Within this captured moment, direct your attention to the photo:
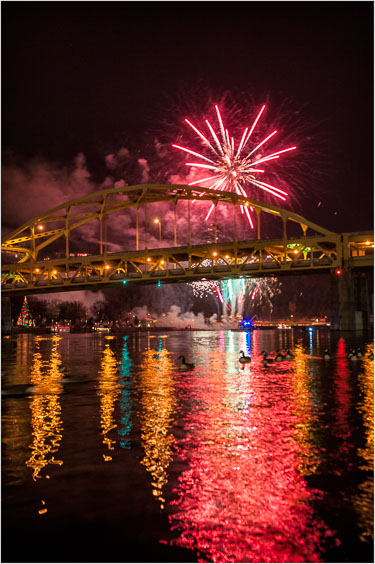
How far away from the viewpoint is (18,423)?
1440 cm

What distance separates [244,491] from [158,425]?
5461 millimetres

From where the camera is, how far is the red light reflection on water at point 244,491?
698 cm

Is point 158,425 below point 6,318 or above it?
below

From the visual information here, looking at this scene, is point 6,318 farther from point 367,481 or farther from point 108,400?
point 367,481

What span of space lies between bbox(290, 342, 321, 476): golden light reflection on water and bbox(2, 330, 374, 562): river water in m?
0.05

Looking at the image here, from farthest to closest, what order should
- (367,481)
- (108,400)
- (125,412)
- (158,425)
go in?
(108,400) < (125,412) < (158,425) < (367,481)

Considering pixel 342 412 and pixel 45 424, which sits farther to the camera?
pixel 342 412

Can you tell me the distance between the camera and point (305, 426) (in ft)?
44.5

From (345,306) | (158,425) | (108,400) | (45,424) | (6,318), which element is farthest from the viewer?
(6,318)

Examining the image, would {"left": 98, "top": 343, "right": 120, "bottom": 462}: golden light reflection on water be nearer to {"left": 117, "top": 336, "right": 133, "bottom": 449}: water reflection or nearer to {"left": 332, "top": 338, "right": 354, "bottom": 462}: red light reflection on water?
{"left": 117, "top": 336, "right": 133, "bottom": 449}: water reflection

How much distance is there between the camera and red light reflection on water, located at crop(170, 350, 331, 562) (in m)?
6.98

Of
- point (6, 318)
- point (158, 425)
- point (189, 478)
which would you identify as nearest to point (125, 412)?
point (158, 425)

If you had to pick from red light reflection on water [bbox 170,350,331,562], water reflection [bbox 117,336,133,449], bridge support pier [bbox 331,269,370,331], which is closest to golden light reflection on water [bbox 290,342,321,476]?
red light reflection on water [bbox 170,350,331,562]

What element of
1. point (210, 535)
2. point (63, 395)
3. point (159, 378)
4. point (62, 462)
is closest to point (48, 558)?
point (210, 535)
